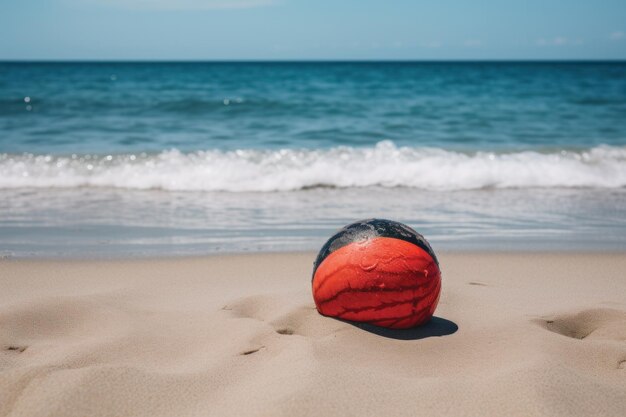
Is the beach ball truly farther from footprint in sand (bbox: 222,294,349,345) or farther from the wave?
the wave

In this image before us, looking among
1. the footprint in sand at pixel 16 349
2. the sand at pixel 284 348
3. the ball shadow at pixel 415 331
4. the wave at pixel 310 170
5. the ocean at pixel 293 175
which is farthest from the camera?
the wave at pixel 310 170

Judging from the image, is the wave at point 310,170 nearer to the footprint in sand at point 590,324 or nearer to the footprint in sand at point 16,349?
the footprint in sand at point 590,324

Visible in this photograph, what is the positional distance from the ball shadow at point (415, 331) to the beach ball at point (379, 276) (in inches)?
1.1

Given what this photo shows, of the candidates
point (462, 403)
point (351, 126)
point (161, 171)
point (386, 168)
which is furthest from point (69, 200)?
point (351, 126)

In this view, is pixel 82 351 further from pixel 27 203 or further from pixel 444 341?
pixel 27 203

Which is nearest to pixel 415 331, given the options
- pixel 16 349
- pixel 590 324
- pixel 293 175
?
pixel 590 324

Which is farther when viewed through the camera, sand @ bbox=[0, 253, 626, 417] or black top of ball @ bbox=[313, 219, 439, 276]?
black top of ball @ bbox=[313, 219, 439, 276]

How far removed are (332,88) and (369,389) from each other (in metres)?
25.5

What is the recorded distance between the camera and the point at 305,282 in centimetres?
480

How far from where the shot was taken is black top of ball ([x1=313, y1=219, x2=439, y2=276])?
367cm

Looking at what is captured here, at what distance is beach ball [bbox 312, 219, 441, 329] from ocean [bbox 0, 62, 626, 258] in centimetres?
209

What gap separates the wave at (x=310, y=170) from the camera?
972 cm

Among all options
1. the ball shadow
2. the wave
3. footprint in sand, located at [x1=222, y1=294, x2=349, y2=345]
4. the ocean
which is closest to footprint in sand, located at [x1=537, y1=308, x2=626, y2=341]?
the ball shadow

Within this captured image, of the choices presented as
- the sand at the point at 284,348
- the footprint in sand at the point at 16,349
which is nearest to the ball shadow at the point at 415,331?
the sand at the point at 284,348
